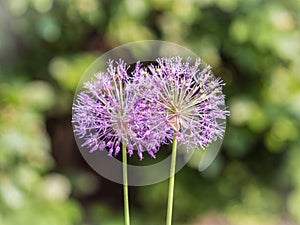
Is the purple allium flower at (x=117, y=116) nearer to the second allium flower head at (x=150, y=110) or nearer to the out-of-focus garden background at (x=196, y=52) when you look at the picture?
the second allium flower head at (x=150, y=110)

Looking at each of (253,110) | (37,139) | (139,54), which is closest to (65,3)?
(139,54)

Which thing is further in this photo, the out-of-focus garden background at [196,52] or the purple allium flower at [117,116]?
the out-of-focus garden background at [196,52]

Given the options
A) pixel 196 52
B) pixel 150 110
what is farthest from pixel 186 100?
pixel 196 52

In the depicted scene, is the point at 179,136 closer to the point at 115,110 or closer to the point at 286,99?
the point at 115,110

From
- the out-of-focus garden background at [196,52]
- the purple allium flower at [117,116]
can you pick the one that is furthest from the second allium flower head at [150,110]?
the out-of-focus garden background at [196,52]

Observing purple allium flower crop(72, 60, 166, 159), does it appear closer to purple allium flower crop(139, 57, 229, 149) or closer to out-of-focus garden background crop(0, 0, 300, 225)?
purple allium flower crop(139, 57, 229, 149)

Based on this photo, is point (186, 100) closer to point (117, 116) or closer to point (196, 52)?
point (117, 116)
